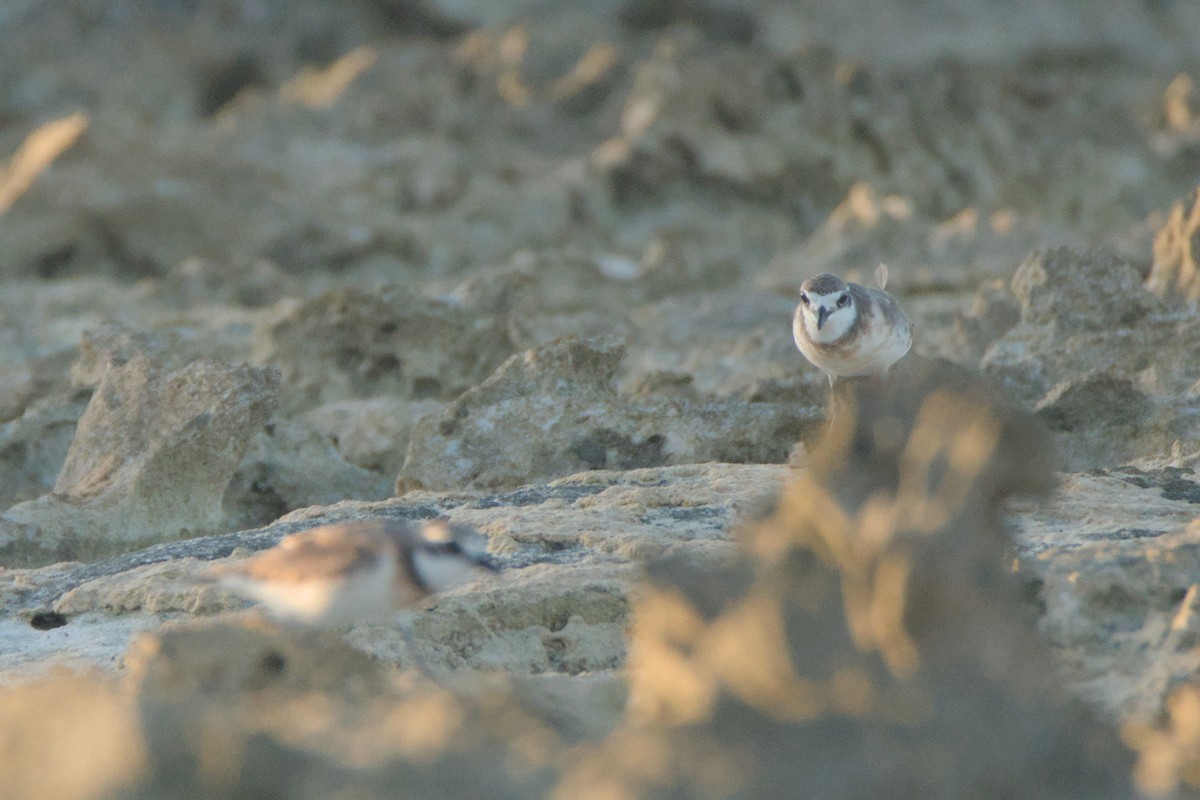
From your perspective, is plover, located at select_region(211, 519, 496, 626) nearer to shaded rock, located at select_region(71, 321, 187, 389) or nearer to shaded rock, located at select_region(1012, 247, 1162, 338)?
shaded rock, located at select_region(71, 321, 187, 389)

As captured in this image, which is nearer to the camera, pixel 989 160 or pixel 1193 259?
pixel 1193 259

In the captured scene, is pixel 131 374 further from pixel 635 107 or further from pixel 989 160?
Result: pixel 989 160

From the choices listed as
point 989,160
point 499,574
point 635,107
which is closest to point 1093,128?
point 989,160

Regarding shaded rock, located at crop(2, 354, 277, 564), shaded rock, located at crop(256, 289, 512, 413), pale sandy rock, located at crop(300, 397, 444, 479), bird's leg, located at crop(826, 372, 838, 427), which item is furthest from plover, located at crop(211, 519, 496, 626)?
shaded rock, located at crop(256, 289, 512, 413)

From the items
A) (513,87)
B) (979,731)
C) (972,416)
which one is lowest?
(979,731)

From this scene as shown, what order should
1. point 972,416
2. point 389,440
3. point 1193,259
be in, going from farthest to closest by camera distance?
point 1193,259
point 389,440
point 972,416

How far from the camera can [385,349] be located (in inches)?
379

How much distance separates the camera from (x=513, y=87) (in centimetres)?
2239

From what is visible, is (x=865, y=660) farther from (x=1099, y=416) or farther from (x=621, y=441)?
(x=1099, y=416)

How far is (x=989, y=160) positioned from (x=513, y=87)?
619 cm

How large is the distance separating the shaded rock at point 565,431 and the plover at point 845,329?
1.12ft

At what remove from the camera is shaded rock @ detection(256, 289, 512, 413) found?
31.4 ft

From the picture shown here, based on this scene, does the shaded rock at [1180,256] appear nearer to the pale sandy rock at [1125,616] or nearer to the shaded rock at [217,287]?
the pale sandy rock at [1125,616]

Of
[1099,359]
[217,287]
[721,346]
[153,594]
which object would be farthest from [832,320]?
[217,287]
